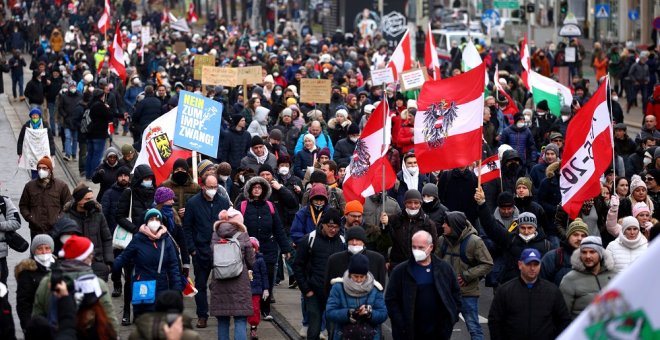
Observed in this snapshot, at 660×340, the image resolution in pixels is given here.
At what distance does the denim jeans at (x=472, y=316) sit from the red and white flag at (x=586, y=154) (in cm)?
173

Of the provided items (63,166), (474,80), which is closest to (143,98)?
(63,166)

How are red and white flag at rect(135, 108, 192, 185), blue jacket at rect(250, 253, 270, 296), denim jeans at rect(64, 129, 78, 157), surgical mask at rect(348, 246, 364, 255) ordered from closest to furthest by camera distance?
surgical mask at rect(348, 246, 364, 255)
blue jacket at rect(250, 253, 270, 296)
red and white flag at rect(135, 108, 192, 185)
denim jeans at rect(64, 129, 78, 157)

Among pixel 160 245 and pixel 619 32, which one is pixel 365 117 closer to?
pixel 160 245

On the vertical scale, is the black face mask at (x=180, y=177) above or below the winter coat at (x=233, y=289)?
above

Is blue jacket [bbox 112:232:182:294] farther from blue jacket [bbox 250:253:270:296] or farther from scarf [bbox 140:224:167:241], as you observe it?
blue jacket [bbox 250:253:270:296]

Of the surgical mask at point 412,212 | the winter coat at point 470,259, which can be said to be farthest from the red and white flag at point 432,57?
the winter coat at point 470,259

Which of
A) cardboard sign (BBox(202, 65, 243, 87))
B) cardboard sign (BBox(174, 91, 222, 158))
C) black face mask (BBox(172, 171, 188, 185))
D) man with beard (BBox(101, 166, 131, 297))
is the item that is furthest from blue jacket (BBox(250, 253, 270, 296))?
cardboard sign (BBox(202, 65, 243, 87))

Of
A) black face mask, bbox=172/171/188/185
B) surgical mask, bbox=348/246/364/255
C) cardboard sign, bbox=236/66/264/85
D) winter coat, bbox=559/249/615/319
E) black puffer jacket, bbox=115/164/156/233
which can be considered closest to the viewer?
winter coat, bbox=559/249/615/319

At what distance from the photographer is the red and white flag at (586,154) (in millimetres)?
14008

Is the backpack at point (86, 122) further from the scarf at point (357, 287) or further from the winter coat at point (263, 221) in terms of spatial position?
the scarf at point (357, 287)

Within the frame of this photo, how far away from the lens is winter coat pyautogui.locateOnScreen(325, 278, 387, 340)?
1090cm

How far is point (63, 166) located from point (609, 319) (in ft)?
64.8

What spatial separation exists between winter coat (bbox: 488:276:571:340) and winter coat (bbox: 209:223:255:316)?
262 centimetres

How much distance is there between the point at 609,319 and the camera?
229 inches
